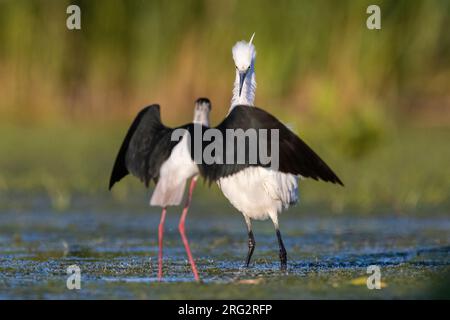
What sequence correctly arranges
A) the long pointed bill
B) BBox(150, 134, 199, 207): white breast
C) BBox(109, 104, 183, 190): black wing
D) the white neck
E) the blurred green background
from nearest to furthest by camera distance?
1. BBox(150, 134, 199, 207): white breast
2. BBox(109, 104, 183, 190): black wing
3. the long pointed bill
4. the white neck
5. the blurred green background

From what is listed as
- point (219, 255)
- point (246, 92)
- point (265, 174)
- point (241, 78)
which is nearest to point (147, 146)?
point (265, 174)

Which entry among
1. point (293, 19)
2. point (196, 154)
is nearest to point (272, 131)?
point (196, 154)

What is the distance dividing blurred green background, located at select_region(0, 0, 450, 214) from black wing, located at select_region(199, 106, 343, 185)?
6.45m

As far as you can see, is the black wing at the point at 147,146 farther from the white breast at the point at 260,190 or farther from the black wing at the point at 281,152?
the white breast at the point at 260,190

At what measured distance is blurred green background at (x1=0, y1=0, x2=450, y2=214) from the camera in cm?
1548

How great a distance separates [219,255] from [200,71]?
789 centimetres

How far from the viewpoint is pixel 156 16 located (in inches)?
655

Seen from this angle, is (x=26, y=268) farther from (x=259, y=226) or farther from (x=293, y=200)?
(x=259, y=226)

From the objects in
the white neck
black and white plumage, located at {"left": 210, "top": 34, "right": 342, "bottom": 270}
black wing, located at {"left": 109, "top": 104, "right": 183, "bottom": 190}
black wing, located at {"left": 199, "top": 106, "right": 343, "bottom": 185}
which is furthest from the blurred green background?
black wing, located at {"left": 199, "top": 106, "right": 343, "bottom": 185}

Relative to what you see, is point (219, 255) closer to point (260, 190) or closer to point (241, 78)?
point (260, 190)

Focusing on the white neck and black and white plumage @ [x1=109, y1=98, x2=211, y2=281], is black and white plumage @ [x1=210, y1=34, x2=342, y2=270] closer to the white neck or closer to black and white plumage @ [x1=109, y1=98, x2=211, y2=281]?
the white neck

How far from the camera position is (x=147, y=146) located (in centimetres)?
765
